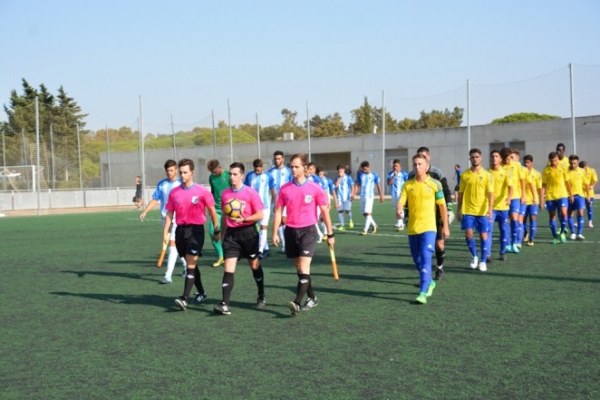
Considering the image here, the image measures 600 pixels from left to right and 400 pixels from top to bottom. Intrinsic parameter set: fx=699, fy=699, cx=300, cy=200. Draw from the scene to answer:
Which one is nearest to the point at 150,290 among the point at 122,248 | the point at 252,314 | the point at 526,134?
the point at 252,314

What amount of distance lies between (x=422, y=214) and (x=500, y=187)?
4035 mm

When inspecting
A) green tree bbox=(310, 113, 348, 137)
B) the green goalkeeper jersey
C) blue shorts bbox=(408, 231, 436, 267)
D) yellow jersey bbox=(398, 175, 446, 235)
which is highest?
green tree bbox=(310, 113, 348, 137)

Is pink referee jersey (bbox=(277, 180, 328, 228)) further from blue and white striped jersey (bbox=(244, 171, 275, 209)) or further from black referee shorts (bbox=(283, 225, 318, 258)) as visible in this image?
blue and white striped jersey (bbox=(244, 171, 275, 209))

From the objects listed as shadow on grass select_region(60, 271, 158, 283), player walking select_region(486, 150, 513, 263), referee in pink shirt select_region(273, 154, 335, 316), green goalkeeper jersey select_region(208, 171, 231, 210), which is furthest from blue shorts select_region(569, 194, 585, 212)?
shadow on grass select_region(60, 271, 158, 283)

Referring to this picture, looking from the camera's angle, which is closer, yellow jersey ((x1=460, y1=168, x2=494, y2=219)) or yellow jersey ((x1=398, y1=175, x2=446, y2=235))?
yellow jersey ((x1=398, y1=175, x2=446, y2=235))

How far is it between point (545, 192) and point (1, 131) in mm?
31182

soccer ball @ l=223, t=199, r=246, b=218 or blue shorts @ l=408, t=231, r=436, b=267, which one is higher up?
soccer ball @ l=223, t=199, r=246, b=218

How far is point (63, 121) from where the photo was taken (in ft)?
129

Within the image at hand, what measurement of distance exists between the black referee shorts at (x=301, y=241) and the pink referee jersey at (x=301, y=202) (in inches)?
2.8

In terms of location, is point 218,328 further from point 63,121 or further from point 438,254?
point 63,121

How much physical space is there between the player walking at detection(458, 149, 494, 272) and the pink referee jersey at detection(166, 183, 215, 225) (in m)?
4.40

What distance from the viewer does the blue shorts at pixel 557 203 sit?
15.5 meters

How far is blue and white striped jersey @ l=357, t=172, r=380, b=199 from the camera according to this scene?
20.0 m

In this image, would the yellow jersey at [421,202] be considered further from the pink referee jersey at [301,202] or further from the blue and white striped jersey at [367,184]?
the blue and white striped jersey at [367,184]
